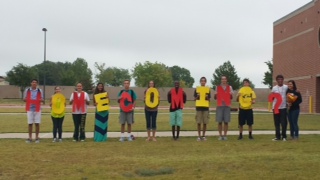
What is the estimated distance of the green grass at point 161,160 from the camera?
24.1 ft

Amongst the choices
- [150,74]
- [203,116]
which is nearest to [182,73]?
[150,74]

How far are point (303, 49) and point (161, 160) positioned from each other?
35089 mm

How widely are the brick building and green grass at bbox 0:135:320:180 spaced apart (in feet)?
91.4

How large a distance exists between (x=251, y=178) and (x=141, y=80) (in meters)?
69.6

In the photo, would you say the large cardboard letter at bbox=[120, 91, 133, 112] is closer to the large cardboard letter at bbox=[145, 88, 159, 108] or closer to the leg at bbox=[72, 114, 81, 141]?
the large cardboard letter at bbox=[145, 88, 159, 108]

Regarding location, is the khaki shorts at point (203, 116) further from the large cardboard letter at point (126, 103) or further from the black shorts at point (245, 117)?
the large cardboard letter at point (126, 103)

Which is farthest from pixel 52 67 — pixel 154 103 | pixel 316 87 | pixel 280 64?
pixel 154 103

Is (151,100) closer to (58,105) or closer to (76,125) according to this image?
(76,125)

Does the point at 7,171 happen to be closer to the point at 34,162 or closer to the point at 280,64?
the point at 34,162

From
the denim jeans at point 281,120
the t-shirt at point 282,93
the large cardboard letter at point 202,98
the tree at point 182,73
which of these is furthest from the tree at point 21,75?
the tree at point 182,73

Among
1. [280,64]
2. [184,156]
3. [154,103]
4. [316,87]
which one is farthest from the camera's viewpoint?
[280,64]

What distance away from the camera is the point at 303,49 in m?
40.6

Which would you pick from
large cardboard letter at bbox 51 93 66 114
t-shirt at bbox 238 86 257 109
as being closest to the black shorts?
t-shirt at bbox 238 86 257 109

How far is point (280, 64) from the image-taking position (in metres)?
47.2
